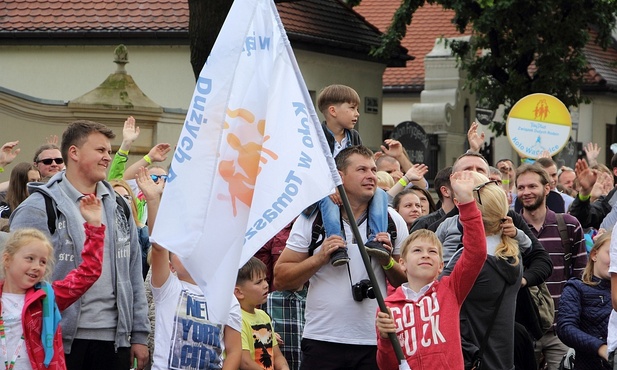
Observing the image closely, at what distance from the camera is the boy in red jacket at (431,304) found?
655cm

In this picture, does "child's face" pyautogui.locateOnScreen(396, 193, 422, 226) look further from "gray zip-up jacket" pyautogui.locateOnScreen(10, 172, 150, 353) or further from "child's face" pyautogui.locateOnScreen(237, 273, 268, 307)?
"gray zip-up jacket" pyautogui.locateOnScreen(10, 172, 150, 353)

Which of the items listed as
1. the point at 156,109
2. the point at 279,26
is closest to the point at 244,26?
the point at 279,26

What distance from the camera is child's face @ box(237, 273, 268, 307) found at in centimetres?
782

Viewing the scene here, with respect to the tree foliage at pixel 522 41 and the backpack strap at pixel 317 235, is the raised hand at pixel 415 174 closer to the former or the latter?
the backpack strap at pixel 317 235

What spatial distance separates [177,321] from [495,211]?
2.03m

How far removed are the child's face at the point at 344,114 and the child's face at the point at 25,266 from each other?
104 inches

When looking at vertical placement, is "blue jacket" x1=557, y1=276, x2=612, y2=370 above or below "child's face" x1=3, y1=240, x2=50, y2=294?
below

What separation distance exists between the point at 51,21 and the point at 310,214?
70.9ft

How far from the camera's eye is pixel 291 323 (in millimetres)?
8875

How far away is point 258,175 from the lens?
6.09 metres

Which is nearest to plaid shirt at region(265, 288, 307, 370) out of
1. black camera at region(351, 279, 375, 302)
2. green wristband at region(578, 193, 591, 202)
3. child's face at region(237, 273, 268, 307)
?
child's face at region(237, 273, 268, 307)

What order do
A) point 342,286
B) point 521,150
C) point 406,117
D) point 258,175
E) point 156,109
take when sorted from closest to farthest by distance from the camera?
point 258,175 → point 342,286 → point 521,150 → point 156,109 → point 406,117

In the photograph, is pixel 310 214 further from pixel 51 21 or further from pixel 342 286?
pixel 51 21

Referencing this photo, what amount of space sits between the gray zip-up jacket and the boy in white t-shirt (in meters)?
0.27
